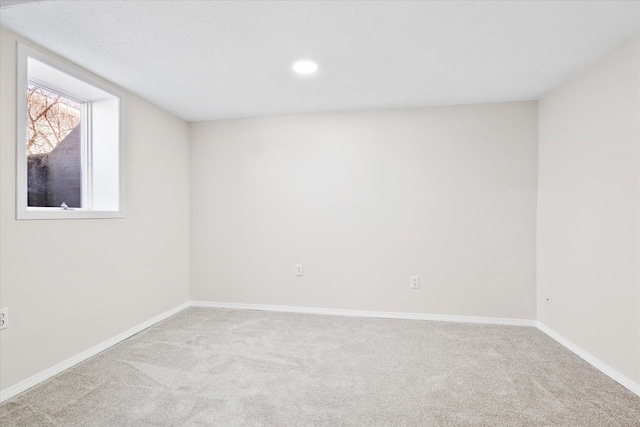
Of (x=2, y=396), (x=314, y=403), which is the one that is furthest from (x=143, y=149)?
(x=314, y=403)

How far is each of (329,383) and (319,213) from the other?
185 cm

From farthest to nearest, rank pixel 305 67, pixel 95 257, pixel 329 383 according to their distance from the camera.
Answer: pixel 95 257
pixel 305 67
pixel 329 383

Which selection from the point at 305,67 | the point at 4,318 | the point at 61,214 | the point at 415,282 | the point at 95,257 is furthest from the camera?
the point at 415,282

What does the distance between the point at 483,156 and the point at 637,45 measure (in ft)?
4.59

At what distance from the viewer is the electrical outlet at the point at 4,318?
195cm

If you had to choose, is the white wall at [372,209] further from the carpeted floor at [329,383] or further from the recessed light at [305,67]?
the recessed light at [305,67]

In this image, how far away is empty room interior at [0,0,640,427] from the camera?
1.91 metres

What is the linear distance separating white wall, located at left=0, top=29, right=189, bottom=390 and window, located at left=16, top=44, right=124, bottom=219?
0.07 m

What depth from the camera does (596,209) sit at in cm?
239

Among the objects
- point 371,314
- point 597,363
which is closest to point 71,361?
point 371,314

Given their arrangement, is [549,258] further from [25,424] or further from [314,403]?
[25,424]

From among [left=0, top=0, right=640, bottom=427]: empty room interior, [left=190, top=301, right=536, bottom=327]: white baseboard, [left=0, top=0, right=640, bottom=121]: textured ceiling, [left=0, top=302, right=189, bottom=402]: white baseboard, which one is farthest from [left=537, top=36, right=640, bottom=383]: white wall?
[left=0, top=302, right=189, bottom=402]: white baseboard

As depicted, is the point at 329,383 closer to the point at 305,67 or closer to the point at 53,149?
the point at 305,67

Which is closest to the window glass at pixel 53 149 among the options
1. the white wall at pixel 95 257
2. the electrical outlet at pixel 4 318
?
the white wall at pixel 95 257
